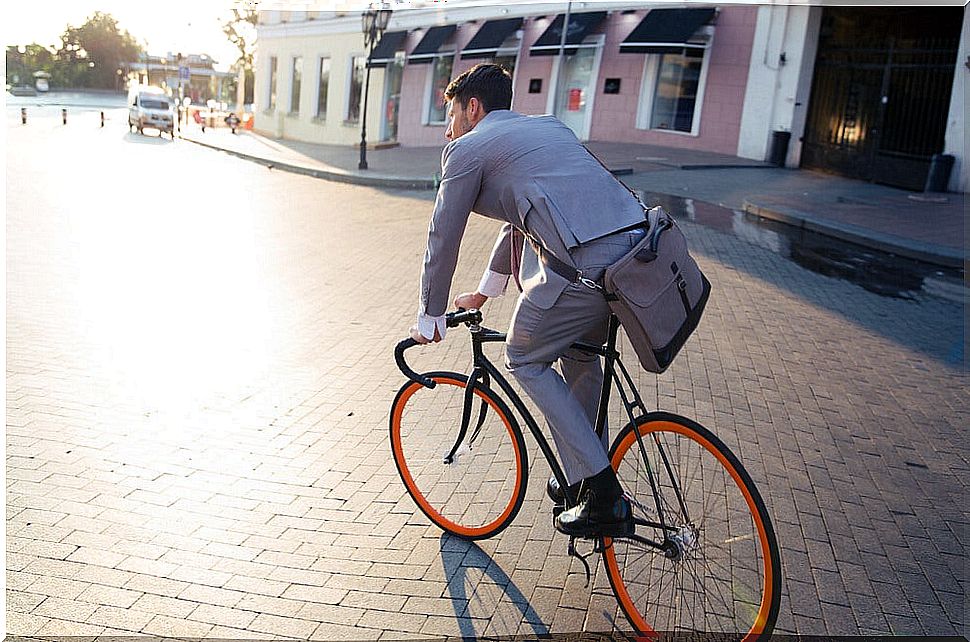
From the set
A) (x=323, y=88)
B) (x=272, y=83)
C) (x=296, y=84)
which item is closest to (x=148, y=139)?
(x=323, y=88)

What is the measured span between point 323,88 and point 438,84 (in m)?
8.15

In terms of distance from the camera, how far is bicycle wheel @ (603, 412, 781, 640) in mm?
2930

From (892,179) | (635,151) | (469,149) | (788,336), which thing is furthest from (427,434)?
(635,151)

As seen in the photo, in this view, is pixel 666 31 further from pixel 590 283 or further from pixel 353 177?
pixel 590 283

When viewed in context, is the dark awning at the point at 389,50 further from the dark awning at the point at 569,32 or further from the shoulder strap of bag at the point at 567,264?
the shoulder strap of bag at the point at 567,264

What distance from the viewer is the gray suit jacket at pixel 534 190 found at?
302 centimetres

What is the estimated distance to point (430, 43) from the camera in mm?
31359

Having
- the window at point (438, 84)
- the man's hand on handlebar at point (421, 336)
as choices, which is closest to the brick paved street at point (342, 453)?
the man's hand on handlebar at point (421, 336)

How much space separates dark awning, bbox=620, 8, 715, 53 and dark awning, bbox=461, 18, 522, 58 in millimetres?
5360

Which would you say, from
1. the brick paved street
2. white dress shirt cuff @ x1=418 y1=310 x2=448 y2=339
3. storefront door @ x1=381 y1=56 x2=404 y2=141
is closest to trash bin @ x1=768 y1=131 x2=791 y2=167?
the brick paved street

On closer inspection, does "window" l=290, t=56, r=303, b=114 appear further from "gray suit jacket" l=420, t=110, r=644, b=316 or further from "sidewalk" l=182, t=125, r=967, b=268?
"gray suit jacket" l=420, t=110, r=644, b=316

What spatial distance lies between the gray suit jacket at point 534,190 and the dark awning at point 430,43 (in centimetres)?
2888

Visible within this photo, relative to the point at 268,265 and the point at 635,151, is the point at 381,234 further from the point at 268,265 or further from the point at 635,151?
the point at 635,151

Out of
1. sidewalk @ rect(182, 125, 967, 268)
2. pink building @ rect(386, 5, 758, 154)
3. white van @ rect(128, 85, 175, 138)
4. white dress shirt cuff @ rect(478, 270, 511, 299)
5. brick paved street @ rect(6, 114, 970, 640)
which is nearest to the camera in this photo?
brick paved street @ rect(6, 114, 970, 640)
